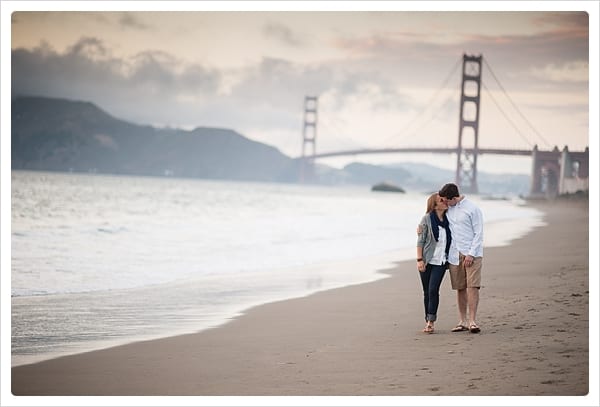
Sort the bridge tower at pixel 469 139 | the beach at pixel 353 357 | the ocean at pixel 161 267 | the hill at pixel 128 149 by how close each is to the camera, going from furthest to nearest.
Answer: the hill at pixel 128 149 < the bridge tower at pixel 469 139 < the ocean at pixel 161 267 < the beach at pixel 353 357

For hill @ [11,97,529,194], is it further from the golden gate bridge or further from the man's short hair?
the man's short hair

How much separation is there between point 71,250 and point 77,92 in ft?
7.09

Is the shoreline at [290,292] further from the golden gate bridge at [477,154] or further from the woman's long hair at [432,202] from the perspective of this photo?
the woman's long hair at [432,202]

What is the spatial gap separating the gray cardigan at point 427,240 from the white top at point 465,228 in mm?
101

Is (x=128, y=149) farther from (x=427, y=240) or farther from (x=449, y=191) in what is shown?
(x=449, y=191)

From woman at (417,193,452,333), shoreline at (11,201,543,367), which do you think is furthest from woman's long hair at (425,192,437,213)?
shoreline at (11,201,543,367)

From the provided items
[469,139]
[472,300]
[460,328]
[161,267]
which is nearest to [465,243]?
[472,300]

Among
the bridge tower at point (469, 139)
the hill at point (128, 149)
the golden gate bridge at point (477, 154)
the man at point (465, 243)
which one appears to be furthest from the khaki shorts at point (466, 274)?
the bridge tower at point (469, 139)

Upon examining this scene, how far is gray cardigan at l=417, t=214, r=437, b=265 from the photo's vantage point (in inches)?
152

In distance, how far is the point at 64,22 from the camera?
567cm

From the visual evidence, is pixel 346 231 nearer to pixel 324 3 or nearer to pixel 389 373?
pixel 324 3

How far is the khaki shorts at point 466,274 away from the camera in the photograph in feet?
12.7

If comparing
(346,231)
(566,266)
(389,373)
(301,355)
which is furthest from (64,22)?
(346,231)

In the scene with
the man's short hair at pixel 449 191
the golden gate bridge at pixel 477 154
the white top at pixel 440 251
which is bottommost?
the white top at pixel 440 251
